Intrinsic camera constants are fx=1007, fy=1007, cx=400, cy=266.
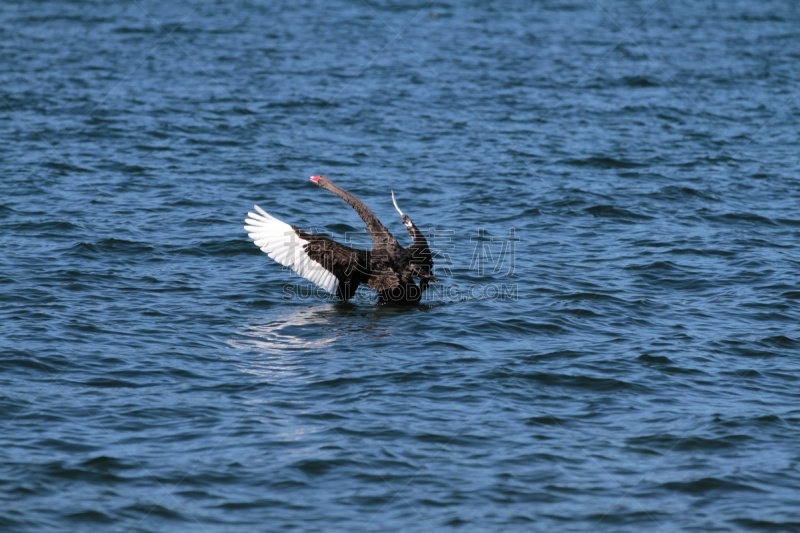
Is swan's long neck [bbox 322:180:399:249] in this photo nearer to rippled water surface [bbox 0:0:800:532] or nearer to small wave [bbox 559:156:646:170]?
rippled water surface [bbox 0:0:800:532]

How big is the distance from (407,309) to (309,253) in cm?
125

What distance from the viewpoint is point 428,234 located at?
13.8 m

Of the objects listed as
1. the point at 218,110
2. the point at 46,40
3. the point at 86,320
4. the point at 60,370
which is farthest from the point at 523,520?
the point at 46,40

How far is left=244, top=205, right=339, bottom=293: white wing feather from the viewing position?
10961 mm

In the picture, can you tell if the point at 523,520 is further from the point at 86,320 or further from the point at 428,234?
the point at 428,234

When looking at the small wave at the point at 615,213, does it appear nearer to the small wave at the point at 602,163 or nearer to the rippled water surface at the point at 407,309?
the rippled water surface at the point at 407,309

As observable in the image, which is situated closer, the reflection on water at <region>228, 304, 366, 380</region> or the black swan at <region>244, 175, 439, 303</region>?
the reflection on water at <region>228, 304, 366, 380</region>

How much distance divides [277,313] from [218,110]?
1088cm

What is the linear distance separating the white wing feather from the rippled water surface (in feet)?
1.41

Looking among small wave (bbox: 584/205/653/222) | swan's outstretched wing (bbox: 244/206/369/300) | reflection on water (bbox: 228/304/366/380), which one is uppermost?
swan's outstretched wing (bbox: 244/206/369/300)

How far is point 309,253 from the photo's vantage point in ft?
36.0

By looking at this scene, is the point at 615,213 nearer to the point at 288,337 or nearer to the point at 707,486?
the point at 288,337

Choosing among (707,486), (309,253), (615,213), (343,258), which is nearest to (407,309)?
(343,258)

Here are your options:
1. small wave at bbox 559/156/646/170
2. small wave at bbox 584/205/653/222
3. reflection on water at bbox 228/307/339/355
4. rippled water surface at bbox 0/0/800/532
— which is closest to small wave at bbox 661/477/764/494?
rippled water surface at bbox 0/0/800/532
